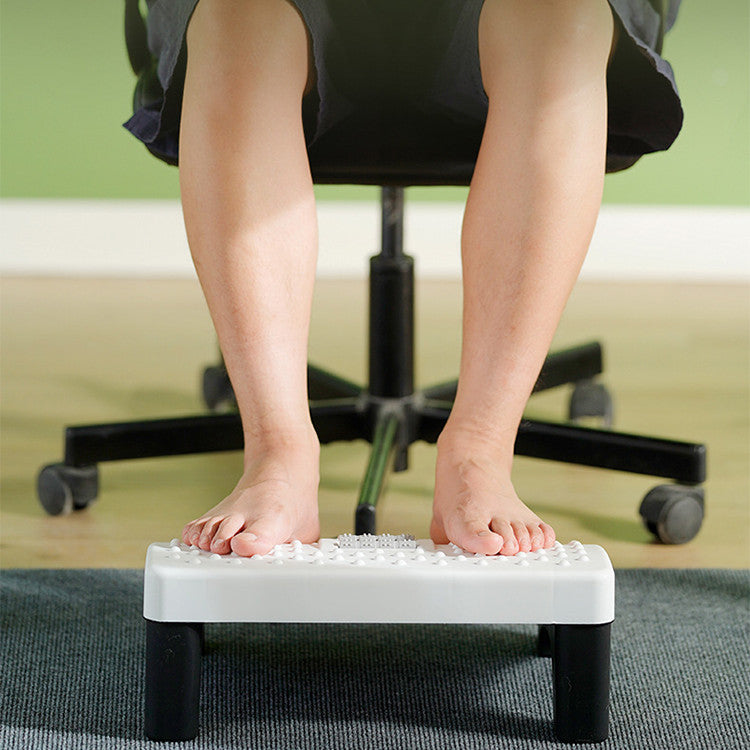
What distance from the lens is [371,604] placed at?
0.81 metres

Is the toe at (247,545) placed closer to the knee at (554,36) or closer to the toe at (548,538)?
the toe at (548,538)

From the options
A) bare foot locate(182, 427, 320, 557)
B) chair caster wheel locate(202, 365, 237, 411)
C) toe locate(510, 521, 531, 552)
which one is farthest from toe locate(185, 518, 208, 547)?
chair caster wheel locate(202, 365, 237, 411)

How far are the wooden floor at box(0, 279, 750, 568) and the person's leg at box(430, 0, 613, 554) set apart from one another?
0.22m

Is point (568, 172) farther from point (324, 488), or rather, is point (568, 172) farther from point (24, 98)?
point (24, 98)

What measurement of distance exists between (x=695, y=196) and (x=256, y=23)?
2136 mm

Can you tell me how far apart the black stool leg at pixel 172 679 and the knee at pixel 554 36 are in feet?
1.64

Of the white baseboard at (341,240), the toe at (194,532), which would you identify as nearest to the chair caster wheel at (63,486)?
the toe at (194,532)

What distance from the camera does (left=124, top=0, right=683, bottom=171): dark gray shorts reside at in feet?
3.41

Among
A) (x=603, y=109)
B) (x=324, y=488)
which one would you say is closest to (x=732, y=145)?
(x=324, y=488)

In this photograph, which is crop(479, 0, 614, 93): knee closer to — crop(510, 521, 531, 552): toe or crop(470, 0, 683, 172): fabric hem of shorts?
crop(470, 0, 683, 172): fabric hem of shorts

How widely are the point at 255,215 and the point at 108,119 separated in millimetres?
2035

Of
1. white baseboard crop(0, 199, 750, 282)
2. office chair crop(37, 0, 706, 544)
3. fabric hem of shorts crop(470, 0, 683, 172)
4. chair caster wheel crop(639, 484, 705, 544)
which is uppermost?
fabric hem of shorts crop(470, 0, 683, 172)

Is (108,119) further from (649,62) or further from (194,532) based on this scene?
(194,532)

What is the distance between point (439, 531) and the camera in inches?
36.5
